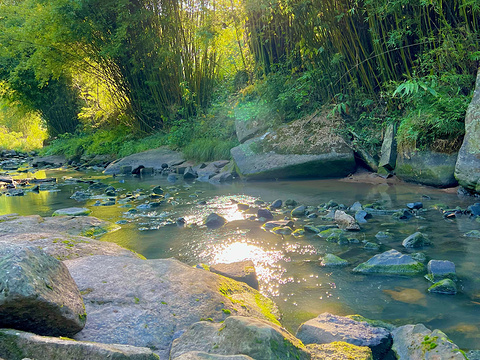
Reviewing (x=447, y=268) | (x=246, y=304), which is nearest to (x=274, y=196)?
(x=447, y=268)

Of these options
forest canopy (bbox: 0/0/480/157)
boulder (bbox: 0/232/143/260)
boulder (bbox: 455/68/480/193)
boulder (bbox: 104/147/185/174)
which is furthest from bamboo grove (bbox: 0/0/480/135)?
boulder (bbox: 0/232/143/260)

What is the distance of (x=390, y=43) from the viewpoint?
651cm

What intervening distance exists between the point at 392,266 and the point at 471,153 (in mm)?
3033

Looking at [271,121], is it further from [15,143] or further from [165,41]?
[15,143]

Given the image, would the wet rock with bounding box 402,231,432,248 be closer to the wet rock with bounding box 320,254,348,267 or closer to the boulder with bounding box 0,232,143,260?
the wet rock with bounding box 320,254,348,267

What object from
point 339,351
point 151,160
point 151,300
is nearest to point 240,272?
point 151,300

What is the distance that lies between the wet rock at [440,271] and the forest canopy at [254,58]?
2.64 meters

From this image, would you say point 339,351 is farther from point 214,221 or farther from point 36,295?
point 214,221

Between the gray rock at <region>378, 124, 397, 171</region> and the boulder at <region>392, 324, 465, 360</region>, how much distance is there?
528cm

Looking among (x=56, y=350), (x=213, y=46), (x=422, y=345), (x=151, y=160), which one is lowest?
(x=422, y=345)

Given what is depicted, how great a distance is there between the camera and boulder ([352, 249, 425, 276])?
298 centimetres

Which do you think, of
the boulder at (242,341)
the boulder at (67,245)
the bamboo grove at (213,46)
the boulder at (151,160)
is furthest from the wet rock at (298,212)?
the boulder at (151,160)

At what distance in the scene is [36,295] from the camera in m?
1.50

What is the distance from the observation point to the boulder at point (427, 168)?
5957 millimetres
